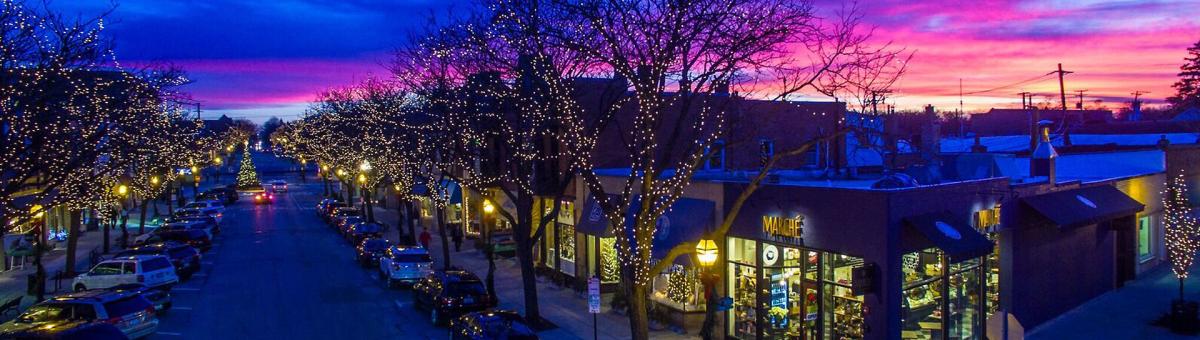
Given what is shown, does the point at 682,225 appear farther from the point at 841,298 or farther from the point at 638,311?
the point at 841,298

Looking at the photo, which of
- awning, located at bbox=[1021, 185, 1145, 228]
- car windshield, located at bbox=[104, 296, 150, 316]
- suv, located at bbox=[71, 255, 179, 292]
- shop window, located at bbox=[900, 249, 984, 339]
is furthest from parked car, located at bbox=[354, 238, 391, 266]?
awning, located at bbox=[1021, 185, 1145, 228]

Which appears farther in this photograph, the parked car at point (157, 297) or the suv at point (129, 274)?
the suv at point (129, 274)

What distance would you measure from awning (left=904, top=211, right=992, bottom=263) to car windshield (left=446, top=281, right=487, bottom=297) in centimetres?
1124

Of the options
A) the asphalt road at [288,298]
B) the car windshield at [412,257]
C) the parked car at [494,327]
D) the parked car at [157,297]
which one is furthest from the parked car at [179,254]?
the parked car at [494,327]

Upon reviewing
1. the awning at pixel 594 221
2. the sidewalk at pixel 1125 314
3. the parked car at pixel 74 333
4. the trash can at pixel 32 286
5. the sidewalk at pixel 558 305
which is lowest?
the sidewalk at pixel 558 305

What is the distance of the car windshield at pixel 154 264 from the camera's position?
25850 millimetres


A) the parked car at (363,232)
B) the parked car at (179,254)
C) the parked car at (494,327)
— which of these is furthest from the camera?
the parked car at (363,232)

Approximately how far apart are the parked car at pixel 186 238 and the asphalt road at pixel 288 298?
648 mm

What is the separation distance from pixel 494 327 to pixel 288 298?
11.4m

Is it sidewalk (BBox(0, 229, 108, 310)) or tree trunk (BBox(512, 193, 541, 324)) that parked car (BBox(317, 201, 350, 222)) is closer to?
sidewalk (BBox(0, 229, 108, 310))

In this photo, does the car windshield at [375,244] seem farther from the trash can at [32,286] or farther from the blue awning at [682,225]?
the blue awning at [682,225]

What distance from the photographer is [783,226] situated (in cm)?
1694

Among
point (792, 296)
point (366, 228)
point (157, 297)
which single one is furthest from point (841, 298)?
point (366, 228)

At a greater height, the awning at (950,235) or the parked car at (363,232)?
the awning at (950,235)
